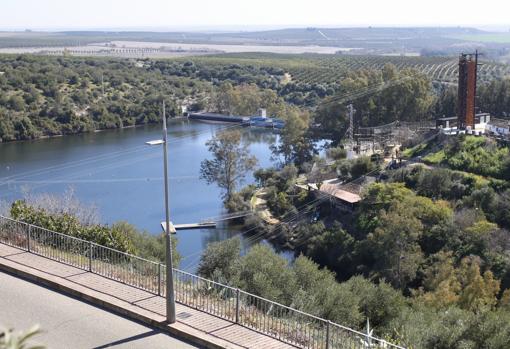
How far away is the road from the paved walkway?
0.15 m

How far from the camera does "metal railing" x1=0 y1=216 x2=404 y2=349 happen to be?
7.55 metres

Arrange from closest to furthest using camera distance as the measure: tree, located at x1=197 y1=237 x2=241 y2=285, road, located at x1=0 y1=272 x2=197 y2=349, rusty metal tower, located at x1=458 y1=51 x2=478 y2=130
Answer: road, located at x1=0 y1=272 x2=197 y2=349 → tree, located at x1=197 y1=237 x2=241 y2=285 → rusty metal tower, located at x1=458 y1=51 x2=478 y2=130

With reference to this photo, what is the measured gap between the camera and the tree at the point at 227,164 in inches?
1161

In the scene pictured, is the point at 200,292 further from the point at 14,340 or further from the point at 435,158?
the point at 435,158

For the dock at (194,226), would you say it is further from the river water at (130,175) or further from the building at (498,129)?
the building at (498,129)

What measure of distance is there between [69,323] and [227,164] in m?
21.6

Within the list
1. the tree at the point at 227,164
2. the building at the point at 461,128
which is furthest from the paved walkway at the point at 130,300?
the building at the point at 461,128

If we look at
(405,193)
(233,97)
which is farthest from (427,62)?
(405,193)

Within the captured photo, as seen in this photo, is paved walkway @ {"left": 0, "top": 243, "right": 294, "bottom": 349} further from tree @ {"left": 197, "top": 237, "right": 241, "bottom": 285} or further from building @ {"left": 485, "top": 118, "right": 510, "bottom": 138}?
building @ {"left": 485, "top": 118, "right": 510, "bottom": 138}

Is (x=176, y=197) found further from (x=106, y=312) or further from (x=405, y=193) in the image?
(x=106, y=312)

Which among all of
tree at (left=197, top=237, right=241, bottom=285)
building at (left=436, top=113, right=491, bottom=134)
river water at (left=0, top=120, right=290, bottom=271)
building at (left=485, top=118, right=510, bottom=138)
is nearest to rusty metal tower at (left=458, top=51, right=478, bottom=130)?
building at (left=436, top=113, right=491, bottom=134)

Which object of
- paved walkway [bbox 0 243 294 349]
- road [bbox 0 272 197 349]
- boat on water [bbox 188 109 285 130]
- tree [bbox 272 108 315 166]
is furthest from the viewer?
boat on water [bbox 188 109 285 130]

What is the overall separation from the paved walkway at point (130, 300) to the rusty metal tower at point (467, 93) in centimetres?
2045

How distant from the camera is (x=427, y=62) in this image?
204ft
